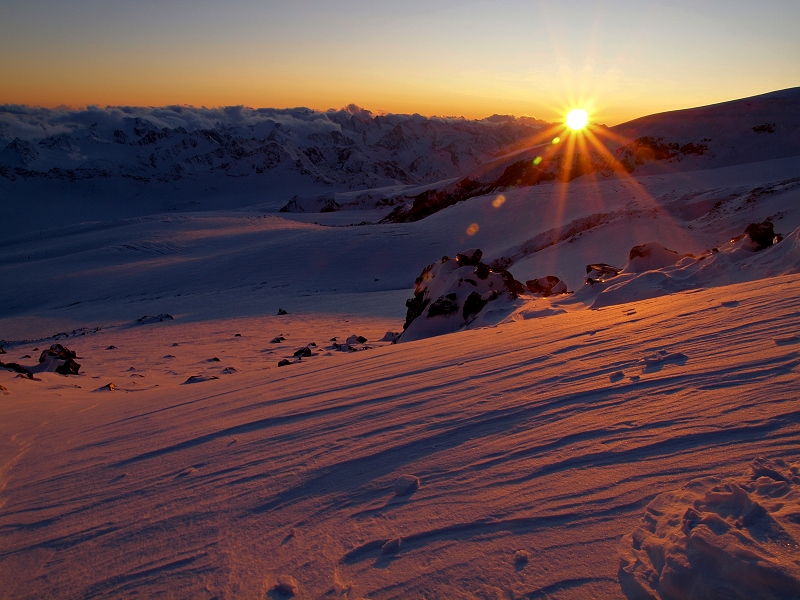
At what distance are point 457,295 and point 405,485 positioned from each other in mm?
5949

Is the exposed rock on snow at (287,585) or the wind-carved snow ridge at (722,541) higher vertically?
the wind-carved snow ridge at (722,541)

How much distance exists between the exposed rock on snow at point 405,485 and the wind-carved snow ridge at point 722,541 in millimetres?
932

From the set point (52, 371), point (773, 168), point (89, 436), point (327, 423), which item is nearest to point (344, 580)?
point (327, 423)

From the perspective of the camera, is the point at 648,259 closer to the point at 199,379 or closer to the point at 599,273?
the point at 599,273

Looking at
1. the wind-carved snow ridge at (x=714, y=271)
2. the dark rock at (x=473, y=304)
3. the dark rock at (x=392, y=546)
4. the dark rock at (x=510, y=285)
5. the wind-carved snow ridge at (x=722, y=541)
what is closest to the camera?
the wind-carved snow ridge at (x=722, y=541)

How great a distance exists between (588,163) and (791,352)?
2721cm

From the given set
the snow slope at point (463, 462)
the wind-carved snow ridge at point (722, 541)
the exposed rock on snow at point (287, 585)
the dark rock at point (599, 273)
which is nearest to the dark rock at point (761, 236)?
the snow slope at point (463, 462)

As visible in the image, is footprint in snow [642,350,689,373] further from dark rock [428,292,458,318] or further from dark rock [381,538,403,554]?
dark rock [428,292,458,318]

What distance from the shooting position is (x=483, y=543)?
196 centimetres

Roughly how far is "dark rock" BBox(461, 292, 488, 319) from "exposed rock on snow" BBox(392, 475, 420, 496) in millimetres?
5454

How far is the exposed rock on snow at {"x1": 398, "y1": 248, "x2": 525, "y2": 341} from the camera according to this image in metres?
7.93

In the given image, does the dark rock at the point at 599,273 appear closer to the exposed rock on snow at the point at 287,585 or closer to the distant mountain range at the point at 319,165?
the exposed rock on snow at the point at 287,585

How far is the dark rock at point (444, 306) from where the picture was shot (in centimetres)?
813

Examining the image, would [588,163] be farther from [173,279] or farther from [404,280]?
[173,279]
